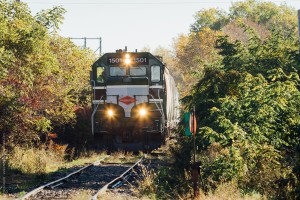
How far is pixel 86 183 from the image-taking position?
1461cm

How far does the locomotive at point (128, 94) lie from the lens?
20.8m

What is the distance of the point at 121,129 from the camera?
20938mm

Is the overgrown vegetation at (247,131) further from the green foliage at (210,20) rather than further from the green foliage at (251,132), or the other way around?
the green foliage at (210,20)

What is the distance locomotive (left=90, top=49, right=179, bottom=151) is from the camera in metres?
20.8

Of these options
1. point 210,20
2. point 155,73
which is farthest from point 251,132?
point 210,20

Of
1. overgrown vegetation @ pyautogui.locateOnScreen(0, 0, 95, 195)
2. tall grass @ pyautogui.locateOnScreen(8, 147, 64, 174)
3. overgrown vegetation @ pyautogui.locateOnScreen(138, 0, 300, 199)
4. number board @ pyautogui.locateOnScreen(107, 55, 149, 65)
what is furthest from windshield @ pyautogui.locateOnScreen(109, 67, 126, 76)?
overgrown vegetation @ pyautogui.locateOnScreen(138, 0, 300, 199)

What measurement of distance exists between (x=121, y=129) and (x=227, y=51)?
496 centimetres

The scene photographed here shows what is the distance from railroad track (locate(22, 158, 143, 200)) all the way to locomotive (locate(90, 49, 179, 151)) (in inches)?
87.8

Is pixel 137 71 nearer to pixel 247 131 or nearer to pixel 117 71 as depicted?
pixel 117 71

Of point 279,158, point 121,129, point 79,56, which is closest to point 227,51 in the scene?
point 121,129

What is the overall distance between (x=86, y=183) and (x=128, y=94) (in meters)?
6.65

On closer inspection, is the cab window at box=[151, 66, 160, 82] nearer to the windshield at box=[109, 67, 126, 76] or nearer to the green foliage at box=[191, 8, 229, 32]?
the windshield at box=[109, 67, 126, 76]

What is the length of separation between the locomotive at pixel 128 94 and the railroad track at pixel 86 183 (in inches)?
87.8

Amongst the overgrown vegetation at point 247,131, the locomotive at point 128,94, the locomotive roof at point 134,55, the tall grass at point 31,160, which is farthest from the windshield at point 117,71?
the overgrown vegetation at point 247,131
